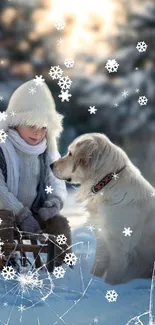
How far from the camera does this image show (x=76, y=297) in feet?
5.80

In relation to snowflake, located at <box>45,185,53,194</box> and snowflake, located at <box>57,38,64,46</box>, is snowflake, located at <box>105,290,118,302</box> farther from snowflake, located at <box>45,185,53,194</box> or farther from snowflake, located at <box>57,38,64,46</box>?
snowflake, located at <box>57,38,64,46</box>

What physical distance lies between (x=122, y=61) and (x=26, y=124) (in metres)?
0.36

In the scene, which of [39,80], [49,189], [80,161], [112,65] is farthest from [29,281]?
[112,65]

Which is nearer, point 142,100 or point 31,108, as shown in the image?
point 31,108

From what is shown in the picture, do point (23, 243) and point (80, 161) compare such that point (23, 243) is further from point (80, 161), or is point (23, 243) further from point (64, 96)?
point (64, 96)

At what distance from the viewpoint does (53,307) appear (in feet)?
5.73

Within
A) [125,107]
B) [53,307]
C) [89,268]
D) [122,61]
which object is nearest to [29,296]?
[53,307]

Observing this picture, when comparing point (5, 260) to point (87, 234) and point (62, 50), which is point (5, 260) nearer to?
point (87, 234)

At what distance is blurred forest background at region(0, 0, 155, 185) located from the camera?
1766mm

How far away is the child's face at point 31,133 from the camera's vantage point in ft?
5.74

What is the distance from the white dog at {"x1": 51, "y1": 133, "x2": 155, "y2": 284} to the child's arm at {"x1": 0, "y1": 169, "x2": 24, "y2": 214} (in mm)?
150

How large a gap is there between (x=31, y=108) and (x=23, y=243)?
1.32 ft

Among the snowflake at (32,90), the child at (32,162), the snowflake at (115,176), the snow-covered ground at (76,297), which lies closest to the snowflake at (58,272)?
the snow-covered ground at (76,297)

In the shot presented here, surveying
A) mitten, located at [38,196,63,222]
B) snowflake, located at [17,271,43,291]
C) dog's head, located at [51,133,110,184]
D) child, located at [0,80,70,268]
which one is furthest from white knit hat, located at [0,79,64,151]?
snowflake, located at [17,271,43,291]
